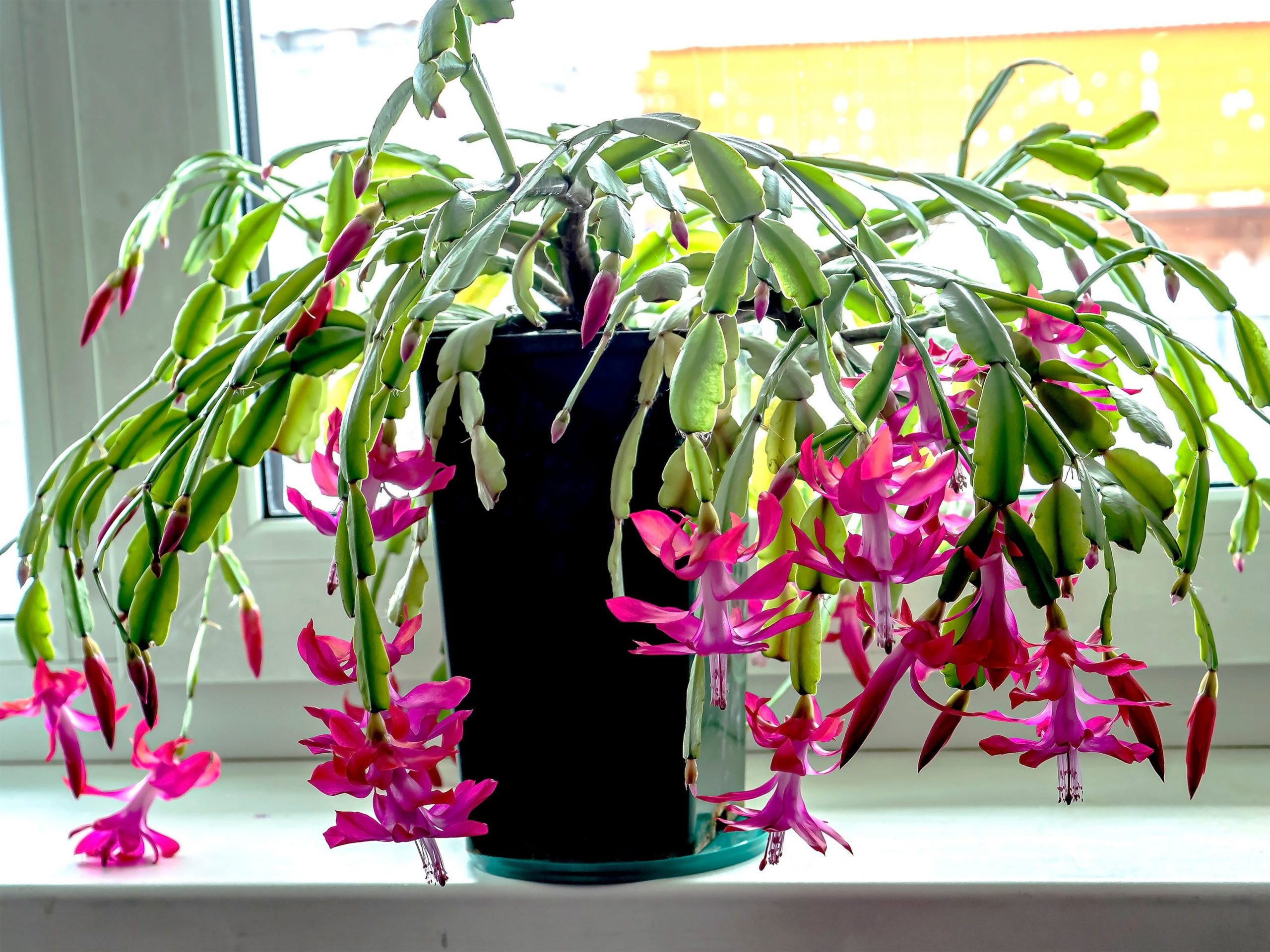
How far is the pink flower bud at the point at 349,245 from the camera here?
1.45 ft

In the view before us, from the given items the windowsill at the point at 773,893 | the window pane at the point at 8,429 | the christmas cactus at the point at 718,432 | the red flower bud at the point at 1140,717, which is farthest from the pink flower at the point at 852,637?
the window pane at the point at 8,429

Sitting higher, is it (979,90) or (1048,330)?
(979,90)

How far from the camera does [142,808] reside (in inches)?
26.6

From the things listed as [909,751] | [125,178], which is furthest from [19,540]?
[909,751]

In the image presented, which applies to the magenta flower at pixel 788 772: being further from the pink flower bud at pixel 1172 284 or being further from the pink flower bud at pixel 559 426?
the pink flower bud at pixel 1172 284

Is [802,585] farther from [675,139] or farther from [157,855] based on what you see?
[157,855]

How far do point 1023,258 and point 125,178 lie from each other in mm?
751

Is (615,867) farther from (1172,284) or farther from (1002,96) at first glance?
(1002,96)

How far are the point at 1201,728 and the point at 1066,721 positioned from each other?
12 cm

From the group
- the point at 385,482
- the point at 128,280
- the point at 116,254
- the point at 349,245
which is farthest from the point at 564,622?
the point at 116,254

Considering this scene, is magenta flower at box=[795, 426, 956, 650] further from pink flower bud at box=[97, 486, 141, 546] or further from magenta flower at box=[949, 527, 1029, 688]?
pink flower bud at box=[97, 486, 141, 546]

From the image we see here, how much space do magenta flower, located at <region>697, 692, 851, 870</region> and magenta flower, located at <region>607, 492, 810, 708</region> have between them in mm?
57

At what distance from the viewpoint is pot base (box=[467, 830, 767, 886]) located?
59cm

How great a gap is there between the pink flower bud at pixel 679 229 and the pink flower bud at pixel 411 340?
0.37 ft
